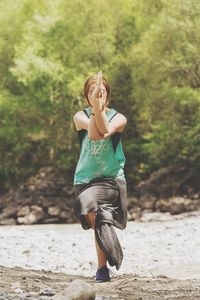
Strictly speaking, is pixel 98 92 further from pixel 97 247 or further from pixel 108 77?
pixel 108 77

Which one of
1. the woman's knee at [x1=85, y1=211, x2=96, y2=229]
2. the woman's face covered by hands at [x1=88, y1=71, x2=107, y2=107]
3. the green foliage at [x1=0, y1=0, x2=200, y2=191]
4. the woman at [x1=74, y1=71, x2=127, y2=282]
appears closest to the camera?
the woman's face covered by hands at [x1=88, y1=71, x2=107, y2=107]

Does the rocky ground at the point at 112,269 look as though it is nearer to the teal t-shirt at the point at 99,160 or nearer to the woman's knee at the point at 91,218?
the woman's knee at the point at 91,218

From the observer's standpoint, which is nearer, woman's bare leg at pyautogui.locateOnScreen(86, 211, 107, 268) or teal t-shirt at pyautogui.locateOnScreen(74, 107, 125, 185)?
teal t-shirt at pyautogui.locateOnScreen(74, 107, 125, 185)

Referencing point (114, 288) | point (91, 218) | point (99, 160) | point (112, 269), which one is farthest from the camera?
point (112, 269)

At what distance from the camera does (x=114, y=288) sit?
7.51 metres

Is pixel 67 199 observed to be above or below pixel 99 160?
below

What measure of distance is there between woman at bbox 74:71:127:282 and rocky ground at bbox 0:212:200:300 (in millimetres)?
550

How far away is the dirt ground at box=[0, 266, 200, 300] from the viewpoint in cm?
684

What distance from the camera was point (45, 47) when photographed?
3972 centimetres

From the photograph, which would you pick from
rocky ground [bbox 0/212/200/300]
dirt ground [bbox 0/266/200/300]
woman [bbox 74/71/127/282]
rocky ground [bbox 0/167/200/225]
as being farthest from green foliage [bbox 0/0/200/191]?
woman [bbox 74/71/127/282]

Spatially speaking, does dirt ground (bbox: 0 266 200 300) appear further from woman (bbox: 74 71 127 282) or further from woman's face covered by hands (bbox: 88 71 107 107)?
woman's face covered by hands (bbox: 88 71 107 107)

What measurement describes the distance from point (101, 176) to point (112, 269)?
17.0 feet

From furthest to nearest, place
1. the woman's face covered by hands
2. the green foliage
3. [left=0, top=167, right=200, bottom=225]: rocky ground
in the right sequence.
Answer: the green foliage < [left=0, top=167, right=200, bottom=225]: rocky ground < the woman's face covered by hands

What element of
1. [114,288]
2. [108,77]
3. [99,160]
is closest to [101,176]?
[99,160]
